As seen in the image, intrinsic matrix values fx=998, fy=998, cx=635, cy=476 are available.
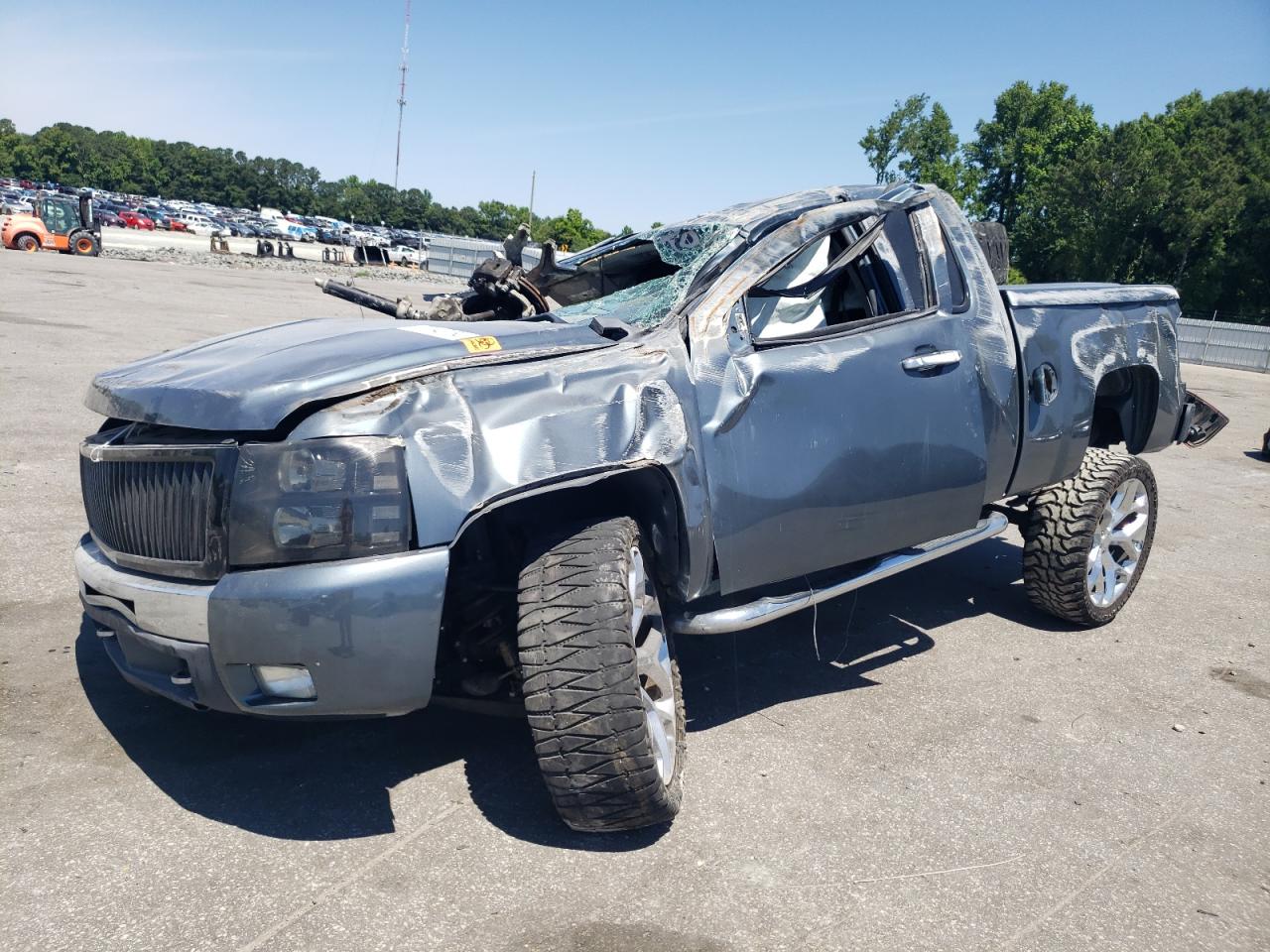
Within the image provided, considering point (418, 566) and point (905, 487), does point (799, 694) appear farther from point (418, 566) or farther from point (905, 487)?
point (418, 566)

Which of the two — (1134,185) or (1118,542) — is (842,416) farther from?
(1134,185)

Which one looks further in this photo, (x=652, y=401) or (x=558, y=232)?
(x=558, y=232)

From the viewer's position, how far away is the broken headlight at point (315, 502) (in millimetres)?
2654

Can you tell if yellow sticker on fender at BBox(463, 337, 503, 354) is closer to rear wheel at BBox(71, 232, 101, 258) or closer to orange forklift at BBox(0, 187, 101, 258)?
rear wheel at BBox(71, 232, 101, 258)

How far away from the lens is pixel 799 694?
13.7ft

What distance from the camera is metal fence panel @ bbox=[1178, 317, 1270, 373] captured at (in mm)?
28828

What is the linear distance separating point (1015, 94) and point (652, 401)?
8590 centimetres

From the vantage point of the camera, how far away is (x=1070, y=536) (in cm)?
495

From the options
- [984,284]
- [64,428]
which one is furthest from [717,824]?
[64,428]

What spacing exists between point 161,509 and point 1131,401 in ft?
16.3

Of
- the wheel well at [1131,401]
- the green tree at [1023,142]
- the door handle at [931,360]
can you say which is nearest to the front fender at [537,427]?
the door handle at [931,360]

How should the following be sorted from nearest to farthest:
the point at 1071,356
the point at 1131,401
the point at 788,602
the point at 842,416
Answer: the point at 788,602 < the point at 842,416 < the point at 1071,356 < the point at 1131,401

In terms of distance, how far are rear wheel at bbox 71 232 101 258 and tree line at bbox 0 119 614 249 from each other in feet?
355

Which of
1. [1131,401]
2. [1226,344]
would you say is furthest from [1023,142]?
[1131,401]
